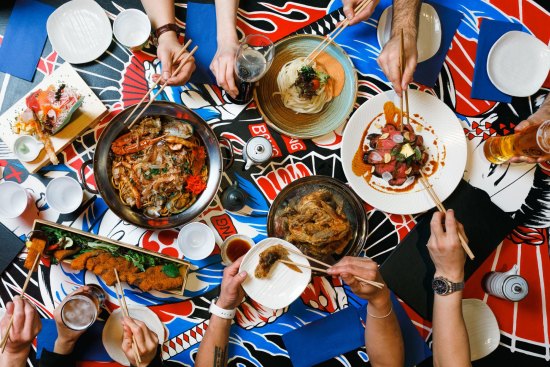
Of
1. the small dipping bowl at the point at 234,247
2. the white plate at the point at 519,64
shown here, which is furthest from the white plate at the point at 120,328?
the white plate at the point at 519,64

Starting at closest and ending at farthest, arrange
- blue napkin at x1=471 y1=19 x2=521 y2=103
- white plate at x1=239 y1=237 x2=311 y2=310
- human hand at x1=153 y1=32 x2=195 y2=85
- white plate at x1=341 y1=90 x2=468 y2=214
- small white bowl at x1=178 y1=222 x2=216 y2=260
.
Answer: white plate at x1=239 y1=237 x2=311 y2=310
human hand at x1=153 y1=32 x2=195 y2=85
small white bowl at x1=178 y1=222 x2=216 y2=260
white plate at x1=341 y1=90 x2=468 y2=214
blue napkin at x1=471 y1=19 x2=521 y2=103

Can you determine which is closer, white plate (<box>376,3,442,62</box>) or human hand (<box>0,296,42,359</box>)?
human hand (<box>0,296,42,359</box>)

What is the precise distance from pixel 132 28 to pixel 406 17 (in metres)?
1.90

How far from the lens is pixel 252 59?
293 cm

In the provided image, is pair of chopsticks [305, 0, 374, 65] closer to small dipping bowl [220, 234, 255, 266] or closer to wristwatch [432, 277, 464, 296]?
small dipping bowl [220, 234, 255, 266]

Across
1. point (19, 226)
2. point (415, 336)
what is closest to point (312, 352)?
point (415, 336)

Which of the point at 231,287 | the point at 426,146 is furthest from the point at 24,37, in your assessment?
the point at 426,146

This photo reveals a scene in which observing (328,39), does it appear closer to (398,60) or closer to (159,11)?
(398,60)

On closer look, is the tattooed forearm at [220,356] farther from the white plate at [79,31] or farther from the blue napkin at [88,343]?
the white plate at [79,31]

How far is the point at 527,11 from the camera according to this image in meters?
3.33

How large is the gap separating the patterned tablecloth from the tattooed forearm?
7.7 inches

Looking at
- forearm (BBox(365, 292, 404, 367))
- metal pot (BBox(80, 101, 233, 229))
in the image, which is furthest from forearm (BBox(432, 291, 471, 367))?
metal pot (BBox(80, 101, 233, 229))

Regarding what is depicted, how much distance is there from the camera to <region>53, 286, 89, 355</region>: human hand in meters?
2.75

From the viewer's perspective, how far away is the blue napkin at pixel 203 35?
10.0 feet
